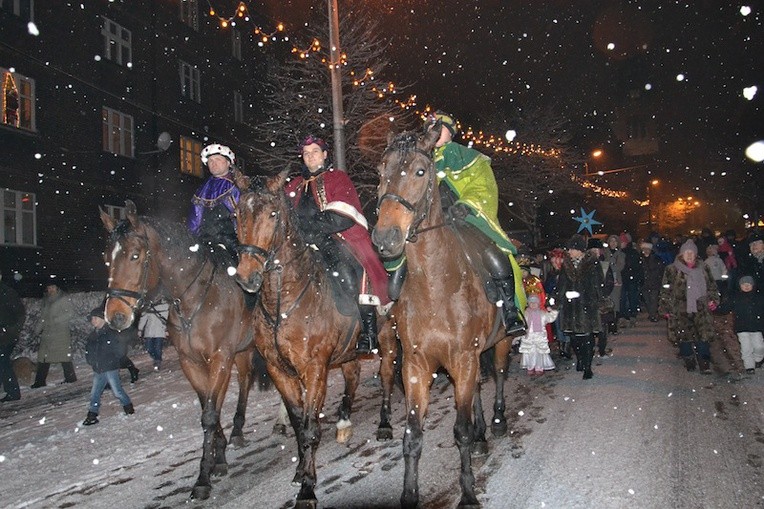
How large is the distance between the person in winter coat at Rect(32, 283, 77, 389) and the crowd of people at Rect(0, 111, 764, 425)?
0.02 meters

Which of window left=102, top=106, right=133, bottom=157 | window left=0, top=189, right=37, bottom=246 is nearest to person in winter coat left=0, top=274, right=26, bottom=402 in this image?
window left=0, top=189, right=37, bottom=246

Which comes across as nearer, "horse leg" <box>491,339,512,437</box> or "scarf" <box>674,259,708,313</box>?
"horse leg" <box>491,339,512,437</box>

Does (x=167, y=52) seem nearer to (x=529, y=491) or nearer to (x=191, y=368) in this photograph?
(x=191, y=368)

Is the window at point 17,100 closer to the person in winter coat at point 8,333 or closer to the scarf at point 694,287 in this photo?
the person in winter coat at point 8,333

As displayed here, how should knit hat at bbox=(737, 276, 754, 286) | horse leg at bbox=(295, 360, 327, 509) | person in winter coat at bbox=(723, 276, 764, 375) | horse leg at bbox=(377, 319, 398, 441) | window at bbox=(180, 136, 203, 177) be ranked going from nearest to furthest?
horse leg at bbox=(295, 360, 327, 509)
horse leg at bbox=(377, 319, 398, 441)
person in winter coat at bbox=(723, 276, 764, 375)
knit hat at bbox=(737, 276, 754, 286)
window at bbox=(180, 136, 203, 177)

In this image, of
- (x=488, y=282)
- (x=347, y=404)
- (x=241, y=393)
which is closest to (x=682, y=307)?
(x=347, y=404)

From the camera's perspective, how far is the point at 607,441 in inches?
268

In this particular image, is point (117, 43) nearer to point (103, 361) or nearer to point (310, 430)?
point (103, 361)

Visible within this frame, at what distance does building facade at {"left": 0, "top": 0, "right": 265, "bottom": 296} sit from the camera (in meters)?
19.2

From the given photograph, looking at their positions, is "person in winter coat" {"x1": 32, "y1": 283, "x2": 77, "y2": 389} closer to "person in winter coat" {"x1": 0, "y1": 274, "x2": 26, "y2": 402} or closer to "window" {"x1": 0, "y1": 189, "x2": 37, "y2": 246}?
"person in winter coat" {"x1": 0, "y1": 274, "x2": 26, "y2": 402}

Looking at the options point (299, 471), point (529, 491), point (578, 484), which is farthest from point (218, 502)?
point (578, 484)

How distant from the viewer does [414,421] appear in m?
5.24

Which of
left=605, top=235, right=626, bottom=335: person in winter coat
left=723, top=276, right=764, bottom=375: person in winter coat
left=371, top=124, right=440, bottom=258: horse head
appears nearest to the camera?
left=371, top=124, right=440, bottom=258: horse head

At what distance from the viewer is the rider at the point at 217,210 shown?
23.5 feet
